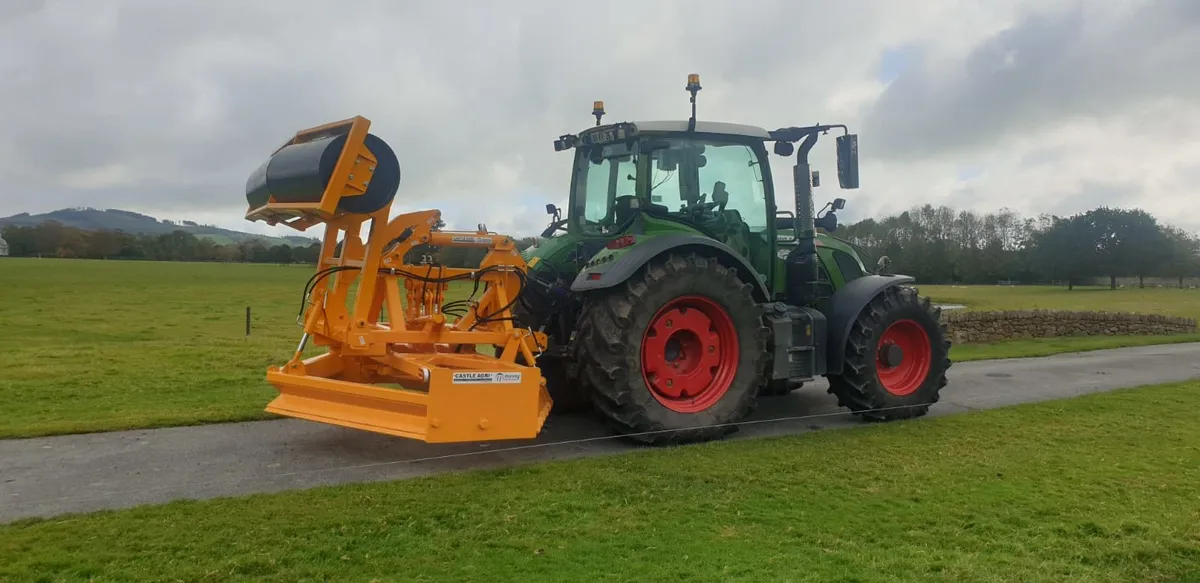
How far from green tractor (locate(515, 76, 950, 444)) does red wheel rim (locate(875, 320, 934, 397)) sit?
14 mm

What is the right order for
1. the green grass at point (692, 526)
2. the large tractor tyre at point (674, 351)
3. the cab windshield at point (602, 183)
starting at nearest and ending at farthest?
the green grass at point (692, 526)
the large tractor tyre at point (674, 351)
the cab windshield at point (602, 183)

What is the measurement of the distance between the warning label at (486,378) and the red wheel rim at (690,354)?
1.32 m

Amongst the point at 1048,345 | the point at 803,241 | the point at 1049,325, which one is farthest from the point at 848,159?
the point at 1049,325

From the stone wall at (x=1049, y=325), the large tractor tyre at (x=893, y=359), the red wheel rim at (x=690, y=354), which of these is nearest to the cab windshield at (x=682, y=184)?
the red wheel rim at (x=690, y=354)

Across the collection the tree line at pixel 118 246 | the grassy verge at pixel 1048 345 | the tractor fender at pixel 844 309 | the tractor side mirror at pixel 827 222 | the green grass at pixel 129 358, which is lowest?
the grassy verge at pixel 1048 345

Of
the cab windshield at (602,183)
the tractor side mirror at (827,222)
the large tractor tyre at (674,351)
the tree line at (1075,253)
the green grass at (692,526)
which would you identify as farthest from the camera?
the tree line at (1075,253)

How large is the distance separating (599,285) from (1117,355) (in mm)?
13005

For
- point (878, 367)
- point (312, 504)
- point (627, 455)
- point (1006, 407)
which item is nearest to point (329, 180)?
point (312, 504)

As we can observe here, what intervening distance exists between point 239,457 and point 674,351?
11.1ft

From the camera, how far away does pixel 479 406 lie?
5195mm

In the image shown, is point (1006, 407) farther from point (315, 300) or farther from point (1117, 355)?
point (1117, 355)

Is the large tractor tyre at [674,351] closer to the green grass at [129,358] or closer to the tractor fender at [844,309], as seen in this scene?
the tractor fender at [844,309]

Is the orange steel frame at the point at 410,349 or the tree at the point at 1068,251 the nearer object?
the orange steel frame at the point at 410,349

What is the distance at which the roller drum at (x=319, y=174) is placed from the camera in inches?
213
